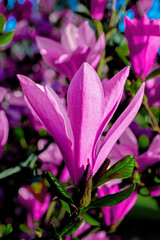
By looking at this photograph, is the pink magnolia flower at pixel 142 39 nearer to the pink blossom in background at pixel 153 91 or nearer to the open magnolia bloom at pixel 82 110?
the pink blossom in background at pixel 153 91

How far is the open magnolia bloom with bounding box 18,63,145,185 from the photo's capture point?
0.45 m

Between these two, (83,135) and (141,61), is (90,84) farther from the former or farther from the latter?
(141,61)

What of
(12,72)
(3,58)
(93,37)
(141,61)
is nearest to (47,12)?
(3,58)

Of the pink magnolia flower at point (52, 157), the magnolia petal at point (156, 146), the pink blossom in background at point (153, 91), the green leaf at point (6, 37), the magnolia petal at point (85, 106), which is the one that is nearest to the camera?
the magnolia petal at point (85, 106)

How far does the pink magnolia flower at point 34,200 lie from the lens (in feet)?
3.18

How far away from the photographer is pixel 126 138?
757mm

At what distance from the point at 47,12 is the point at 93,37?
157 cm

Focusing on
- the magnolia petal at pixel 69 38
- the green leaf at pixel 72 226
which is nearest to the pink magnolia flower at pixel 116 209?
the green leaf at pixel 72 226

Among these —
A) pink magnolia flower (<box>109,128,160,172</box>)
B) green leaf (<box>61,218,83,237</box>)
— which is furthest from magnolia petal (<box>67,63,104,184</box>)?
pink magnolia flower (<box>109,128,160,172</box>)

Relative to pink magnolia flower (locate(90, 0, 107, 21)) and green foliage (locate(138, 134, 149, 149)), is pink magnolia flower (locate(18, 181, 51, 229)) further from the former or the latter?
pink magnolia flower (locate(90, 0, 107, 21))

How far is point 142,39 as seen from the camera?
2.30 feet

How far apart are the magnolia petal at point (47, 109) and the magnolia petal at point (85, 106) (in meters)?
0.02

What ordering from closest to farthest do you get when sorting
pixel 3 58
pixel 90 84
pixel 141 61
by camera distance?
1. pixel 90 84
2. pixel 141 61
3. pixel 3 58

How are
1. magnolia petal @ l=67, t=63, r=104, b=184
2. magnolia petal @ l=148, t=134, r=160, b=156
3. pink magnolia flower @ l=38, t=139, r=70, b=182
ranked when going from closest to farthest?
magnolia petal @ l=67, t=63, r=104, b=184, magnolia petal @ l=148, t=134, r=160, b=156, pink magnolia flower @ l=38, t=139, r=70, b=182
